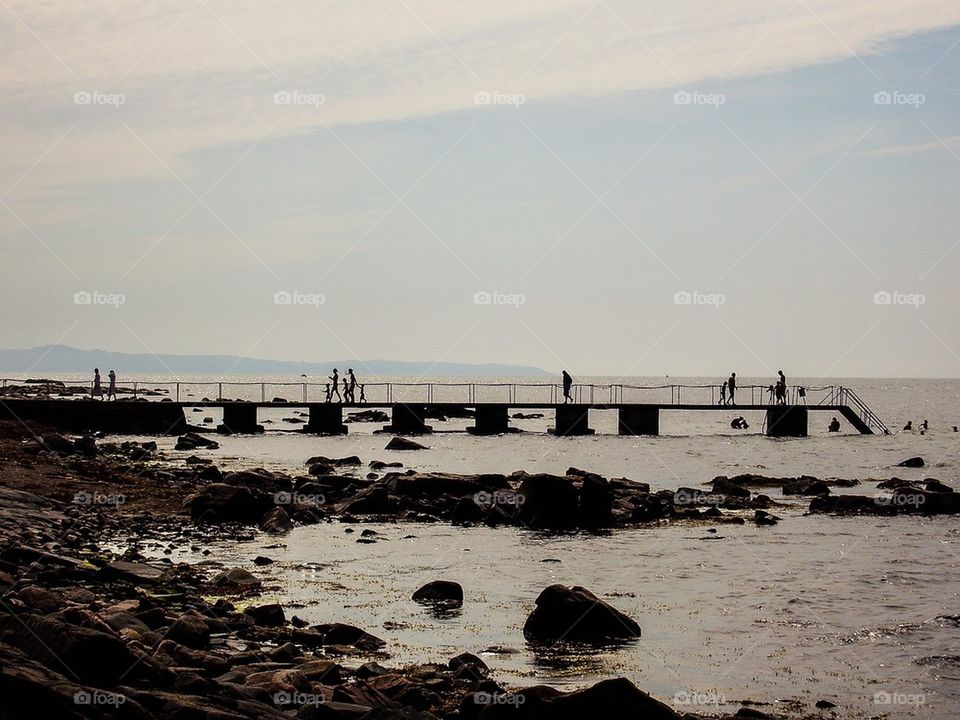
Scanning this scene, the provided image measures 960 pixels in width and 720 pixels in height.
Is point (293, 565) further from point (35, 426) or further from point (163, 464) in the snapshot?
point (35, 426)

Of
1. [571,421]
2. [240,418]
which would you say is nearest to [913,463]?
[571,421]

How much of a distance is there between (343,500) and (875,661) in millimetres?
22005

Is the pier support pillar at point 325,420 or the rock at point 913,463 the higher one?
the pier support pillar at point 325,420

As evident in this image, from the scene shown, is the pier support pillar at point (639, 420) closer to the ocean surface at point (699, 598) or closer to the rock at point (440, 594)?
the ocean surface at point (699, 598)

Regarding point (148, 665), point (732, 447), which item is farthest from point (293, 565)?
point (732, 447)

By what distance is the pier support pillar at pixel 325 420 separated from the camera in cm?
7625

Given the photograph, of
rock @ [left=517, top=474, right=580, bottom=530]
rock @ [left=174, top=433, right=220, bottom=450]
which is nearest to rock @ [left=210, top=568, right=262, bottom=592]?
rock @ [left=517, top=474, right=580, bottom=530]
